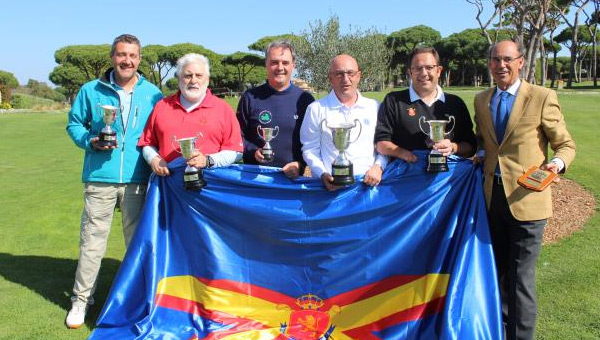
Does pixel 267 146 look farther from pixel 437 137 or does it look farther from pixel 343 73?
pixel 437 137

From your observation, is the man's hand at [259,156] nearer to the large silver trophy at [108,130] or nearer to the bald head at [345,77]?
the bald head at [345,77]

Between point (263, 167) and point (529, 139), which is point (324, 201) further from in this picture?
point (529, 139)

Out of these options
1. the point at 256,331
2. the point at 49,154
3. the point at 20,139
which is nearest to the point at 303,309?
the point at 256,331

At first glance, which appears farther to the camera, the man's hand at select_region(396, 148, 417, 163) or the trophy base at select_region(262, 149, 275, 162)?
the trophy base at select_region(262, 149, 275, 162)

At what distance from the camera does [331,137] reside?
434cm

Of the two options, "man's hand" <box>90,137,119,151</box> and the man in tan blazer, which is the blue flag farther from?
"man's hand" <box>90,137,119,151</box>

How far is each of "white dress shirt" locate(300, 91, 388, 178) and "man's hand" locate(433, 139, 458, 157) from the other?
551 mm

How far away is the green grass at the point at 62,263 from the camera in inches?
184

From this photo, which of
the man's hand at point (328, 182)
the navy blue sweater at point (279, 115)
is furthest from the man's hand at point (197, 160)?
the man's hand at point (328, 182)

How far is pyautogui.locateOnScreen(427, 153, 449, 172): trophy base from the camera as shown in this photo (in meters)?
3.99

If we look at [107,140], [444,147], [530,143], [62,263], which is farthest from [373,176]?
[62,263]

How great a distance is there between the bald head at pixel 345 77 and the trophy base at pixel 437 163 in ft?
2.85

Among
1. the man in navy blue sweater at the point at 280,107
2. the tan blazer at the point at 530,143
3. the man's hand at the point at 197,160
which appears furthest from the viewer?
the man in navy blue sweater at the point at 280,107

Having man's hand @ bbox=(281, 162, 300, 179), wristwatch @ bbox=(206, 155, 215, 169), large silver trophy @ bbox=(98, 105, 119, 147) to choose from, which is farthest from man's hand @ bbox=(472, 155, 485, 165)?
large silver trophy @ bbox=(98, 105, 119, 147)
